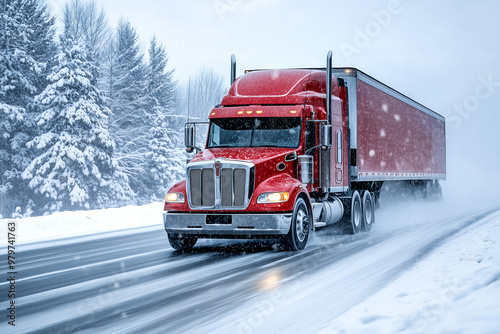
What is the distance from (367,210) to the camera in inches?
615

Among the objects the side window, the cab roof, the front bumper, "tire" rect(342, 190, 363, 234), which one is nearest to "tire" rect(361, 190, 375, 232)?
"tire" rect(342, 190, 363, 234)

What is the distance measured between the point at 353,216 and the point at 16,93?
1140 inches

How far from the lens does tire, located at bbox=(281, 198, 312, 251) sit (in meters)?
10.5

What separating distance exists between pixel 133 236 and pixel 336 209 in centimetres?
471

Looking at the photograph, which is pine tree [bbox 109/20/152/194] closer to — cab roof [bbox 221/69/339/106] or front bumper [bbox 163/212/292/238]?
cab roof [bbox 221/69/339/106]

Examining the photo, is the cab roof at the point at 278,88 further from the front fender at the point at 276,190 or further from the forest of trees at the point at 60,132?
the forest of trees at the point at 60,132

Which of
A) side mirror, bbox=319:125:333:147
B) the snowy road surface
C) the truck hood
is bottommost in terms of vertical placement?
the snowy road surface

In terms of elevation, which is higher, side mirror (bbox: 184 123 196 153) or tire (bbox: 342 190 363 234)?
side mirror (bbox: 184 123 196 153)

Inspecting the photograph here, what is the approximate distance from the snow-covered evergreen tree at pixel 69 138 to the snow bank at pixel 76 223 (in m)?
15.3

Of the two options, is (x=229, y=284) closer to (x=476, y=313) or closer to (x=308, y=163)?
(x=476, y=313)

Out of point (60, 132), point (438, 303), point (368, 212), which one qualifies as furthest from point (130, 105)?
point (438, 303)

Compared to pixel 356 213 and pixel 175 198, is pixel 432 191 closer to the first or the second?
pixel 356 213

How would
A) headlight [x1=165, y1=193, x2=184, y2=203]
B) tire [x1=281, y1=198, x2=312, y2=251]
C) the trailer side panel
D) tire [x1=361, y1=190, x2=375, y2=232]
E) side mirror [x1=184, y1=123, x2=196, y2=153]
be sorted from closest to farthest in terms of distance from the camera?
tire [x1=281, y1=198, x2=312, y2=251], headlight [x1=165, y1=193, x2=184, y2=203], side mirror [x1=184, y1=123, x2=196, y2=153], the trailer side panel, tire [x1=361, y1=190, x2=375, y2=232]

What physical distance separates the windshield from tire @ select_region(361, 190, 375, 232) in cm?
454
